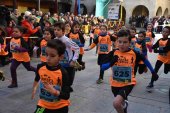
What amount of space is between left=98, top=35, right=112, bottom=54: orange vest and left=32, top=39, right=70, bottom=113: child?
4.82 meters

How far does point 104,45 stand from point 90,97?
7.10 feet

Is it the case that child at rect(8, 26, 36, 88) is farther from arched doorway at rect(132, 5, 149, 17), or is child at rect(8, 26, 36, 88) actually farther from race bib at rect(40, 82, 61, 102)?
arched doorway at rect(132, 5, 149, 17)

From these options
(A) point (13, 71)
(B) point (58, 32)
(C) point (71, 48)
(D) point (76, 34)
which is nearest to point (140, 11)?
(D) point (76, 34)

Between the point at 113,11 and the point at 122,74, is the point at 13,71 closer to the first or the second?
the point at 122,74

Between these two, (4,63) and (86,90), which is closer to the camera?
(86,90)

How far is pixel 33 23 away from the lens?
12.4 metres

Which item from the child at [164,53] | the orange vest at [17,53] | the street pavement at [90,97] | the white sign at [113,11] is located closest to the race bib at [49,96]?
the street pavement at [90,97]

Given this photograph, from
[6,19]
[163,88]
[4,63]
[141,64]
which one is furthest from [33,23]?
[141,64]

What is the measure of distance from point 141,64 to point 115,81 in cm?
79

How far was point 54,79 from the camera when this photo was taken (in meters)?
3.73

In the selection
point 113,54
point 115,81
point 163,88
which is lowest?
point 163,88


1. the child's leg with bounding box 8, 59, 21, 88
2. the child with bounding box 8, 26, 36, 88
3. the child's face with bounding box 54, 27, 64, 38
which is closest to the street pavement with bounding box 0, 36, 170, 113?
the child's leg with bounding box 8, 59, 21, 88

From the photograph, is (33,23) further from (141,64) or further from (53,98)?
(53,98)

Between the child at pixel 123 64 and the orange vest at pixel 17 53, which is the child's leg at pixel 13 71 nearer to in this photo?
the orange vest at pixel 17 53
